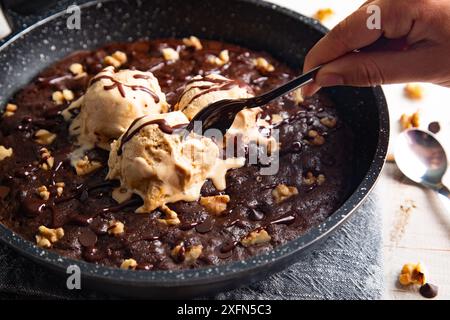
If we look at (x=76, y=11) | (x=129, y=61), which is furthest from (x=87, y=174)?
(x=76, y=11)

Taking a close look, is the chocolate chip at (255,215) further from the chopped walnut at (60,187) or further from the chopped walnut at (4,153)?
the chopped walnut at (4,153)

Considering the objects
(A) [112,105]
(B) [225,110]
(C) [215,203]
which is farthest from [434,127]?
(A) [112,105]

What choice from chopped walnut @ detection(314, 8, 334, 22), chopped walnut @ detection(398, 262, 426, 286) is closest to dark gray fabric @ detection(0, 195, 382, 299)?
chopped walnut @ detection(398, 262, 426, 286)

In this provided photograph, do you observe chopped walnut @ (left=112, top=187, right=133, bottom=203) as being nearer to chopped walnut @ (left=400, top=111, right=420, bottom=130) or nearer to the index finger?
the index finger

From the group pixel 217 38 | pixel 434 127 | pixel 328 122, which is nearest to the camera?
pixel 328 122

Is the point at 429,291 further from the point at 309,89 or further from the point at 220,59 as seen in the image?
the point at 220,59

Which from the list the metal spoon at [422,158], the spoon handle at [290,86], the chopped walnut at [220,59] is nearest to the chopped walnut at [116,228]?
the spoon handle at [290,86]

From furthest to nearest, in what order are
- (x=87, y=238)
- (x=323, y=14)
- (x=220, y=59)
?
(x=323, y=14) < (x=220, y=59) < (x=87, y=238)
